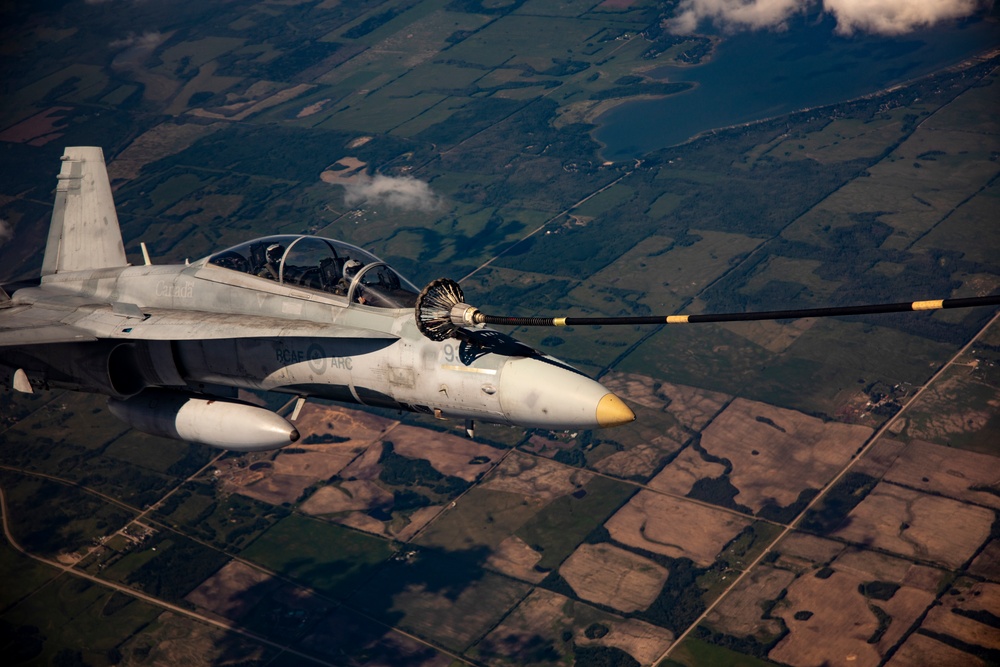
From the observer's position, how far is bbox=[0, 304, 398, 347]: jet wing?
2600cm

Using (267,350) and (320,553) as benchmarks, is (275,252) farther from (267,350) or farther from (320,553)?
(320,553)

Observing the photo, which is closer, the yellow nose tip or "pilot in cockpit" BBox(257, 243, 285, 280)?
the yellow nose tip

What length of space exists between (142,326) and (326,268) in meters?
6.08

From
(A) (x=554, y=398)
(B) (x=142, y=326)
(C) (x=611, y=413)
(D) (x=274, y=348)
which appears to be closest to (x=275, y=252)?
(D) (x=274, y=348)

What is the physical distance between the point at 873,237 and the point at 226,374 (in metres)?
141

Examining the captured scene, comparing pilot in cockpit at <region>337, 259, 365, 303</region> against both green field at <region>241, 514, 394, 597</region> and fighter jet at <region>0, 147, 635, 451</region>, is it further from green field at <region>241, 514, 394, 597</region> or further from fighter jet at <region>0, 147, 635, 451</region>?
green field at <region>241, 514, 394, 597</region>

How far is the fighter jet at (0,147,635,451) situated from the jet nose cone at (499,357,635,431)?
0.09 ft

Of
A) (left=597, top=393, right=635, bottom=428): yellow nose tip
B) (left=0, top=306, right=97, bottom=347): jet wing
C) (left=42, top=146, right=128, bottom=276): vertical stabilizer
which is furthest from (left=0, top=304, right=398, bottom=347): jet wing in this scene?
(left=597, top=393, right=635, bottom=428): yellow nose tip

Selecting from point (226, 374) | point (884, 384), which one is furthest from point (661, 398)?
point (226, 374)

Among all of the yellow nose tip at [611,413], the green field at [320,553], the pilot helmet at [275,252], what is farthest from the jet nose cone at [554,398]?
the green field at [320,553]

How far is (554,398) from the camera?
2277 cm

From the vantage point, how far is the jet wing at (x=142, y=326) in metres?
26.0

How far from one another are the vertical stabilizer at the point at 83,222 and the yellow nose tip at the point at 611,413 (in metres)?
22.0

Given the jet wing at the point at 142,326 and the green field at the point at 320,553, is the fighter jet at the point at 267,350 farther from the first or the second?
the green field at the point at 320,553
